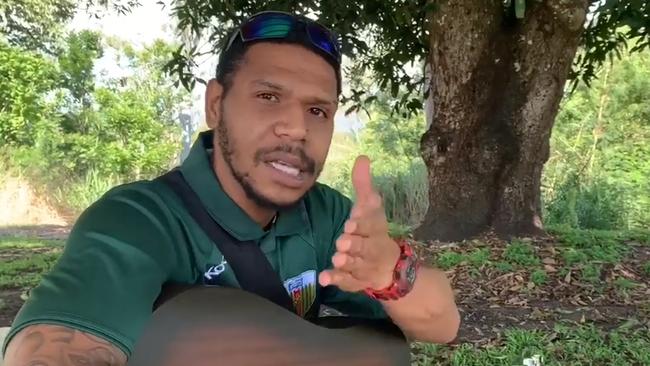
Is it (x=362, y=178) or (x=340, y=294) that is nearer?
(x=362, y=178)

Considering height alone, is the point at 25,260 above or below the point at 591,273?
below

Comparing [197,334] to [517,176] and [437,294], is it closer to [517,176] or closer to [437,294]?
→ [437,294]

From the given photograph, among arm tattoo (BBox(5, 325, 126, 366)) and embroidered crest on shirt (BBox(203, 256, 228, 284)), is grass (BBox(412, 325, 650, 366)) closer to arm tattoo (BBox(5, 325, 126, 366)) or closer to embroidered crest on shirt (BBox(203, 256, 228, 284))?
embroidered crest on shirt (BBox(203, 256, 228, 284))

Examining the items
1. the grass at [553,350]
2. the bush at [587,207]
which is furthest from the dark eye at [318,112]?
the bush at [587,207]

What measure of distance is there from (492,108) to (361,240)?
4.95 meters

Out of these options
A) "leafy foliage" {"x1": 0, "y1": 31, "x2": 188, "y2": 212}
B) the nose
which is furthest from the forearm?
"leafy foliage" {"x1": 0, "y1": 31, "x2": 188, "y2": 212}

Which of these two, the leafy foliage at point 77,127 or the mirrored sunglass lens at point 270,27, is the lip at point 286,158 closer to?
the mirrored sunglass lens at point 270,27

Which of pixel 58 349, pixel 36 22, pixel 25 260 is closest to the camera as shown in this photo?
pixel 58 349

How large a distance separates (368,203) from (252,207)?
0.39 meters

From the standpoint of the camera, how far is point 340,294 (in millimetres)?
1856

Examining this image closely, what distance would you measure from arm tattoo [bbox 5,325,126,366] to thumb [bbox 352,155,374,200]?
0.48 metres

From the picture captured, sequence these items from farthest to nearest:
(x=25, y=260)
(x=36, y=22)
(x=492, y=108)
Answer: (x=36, y=22) → (x=25, y=260) → (x=492, y=108)

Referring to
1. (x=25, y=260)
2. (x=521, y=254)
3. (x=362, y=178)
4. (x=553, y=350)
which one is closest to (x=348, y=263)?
(x=362, y=178)

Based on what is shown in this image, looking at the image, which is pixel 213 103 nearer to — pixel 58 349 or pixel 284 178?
pixel 284 178
